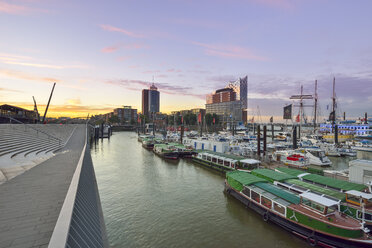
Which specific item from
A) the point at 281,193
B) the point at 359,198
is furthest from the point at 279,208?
the point at 359,198

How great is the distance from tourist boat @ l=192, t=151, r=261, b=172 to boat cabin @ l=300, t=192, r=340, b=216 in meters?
14.0

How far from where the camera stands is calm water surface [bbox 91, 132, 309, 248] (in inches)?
584

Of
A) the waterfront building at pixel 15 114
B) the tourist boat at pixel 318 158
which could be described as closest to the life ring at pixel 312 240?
the tourist boat at pixel 318 158

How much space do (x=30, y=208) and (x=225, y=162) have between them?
3070 centimetres

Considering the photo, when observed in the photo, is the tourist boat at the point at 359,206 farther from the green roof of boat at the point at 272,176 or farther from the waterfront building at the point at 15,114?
the waterfront building at the point at 15,114

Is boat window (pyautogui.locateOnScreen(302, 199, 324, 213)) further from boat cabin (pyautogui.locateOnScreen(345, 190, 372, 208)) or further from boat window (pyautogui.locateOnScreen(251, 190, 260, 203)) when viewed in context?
boat window (pyautogui.locateOnScreen(251, 190, 260, 203))

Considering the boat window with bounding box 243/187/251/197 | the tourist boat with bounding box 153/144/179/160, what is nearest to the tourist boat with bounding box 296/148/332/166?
the boat window with bounding box 243/187/251/197

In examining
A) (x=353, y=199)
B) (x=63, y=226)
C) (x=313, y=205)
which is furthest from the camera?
(x=353, y=199)

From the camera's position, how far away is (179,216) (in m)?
18.3

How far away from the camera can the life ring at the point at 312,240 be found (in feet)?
45.5

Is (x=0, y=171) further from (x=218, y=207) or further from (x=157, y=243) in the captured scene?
(x=218, y=207)

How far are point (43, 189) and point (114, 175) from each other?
2329 cm

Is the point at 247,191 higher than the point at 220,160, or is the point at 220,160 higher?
Answer: the point at 220,160

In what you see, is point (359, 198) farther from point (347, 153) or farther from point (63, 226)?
point (347, 153)
